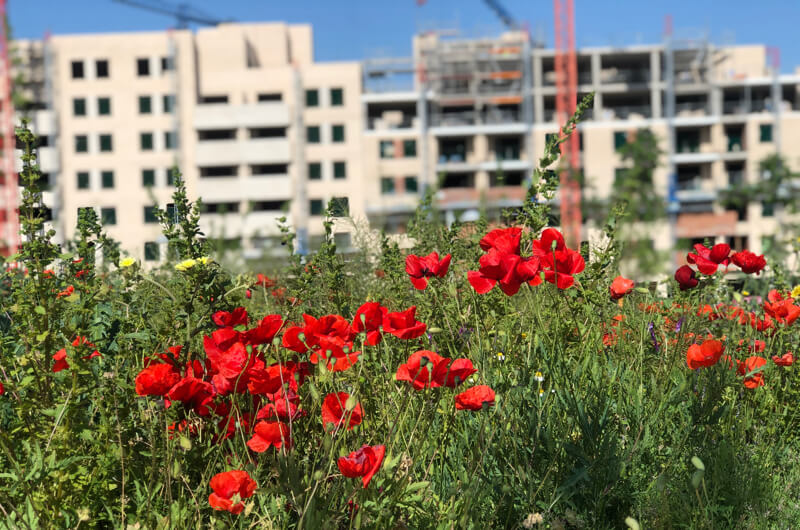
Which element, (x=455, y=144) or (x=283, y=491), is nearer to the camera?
(x=283, y=491)

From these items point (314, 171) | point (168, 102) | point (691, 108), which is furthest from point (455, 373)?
point (691, 108)

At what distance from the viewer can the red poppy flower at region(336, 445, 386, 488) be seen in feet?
4.91

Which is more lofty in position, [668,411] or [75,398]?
[75,398]

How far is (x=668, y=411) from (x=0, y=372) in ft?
7.03

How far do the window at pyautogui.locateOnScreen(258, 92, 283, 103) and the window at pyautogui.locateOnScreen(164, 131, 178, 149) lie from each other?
6094 millimetres

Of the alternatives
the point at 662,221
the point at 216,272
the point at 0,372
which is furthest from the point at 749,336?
the point at 662,221

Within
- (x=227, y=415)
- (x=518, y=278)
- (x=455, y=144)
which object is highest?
(x=455, y=144)

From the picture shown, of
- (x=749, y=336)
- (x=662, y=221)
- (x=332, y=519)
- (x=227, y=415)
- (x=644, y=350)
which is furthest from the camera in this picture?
(x=662, y=221)

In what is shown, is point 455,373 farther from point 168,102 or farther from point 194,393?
point 168,102

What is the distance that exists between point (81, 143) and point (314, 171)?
14.8 m

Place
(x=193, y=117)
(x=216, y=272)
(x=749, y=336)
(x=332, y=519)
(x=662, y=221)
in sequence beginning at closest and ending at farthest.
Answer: (x=332, y=519), (x=216, y=272), (x=749, y=336), (x=662, y=221), (x=193, y=117)

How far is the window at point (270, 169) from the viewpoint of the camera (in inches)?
2003

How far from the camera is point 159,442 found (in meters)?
2.07

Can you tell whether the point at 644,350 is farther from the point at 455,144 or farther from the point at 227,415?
the point at 455,144
